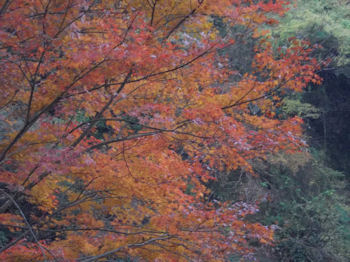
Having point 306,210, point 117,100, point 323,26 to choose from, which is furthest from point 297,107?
point 117,100

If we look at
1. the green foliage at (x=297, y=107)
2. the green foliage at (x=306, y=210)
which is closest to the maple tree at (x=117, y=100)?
the green foliage at (x=306, y=210)

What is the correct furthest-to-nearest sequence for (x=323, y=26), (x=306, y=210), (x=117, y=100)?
(x=323, y=26) → (x=306, y=210) → (x=117, y=100)

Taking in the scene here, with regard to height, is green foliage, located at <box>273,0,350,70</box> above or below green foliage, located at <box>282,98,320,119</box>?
above

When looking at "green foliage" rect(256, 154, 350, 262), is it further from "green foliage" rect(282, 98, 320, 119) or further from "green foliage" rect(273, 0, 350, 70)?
"green foliage" rect(273, 0, 350, 70)

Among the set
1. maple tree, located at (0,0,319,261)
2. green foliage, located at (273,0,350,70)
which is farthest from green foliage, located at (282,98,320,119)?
maple tree, located at (0,0,319,261)

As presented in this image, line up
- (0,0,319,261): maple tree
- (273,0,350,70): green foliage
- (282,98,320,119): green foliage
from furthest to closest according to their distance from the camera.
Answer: (282,98,320,119): green foliage
(273,0,350,70): green foliage
(0,0,319,261): maple tree

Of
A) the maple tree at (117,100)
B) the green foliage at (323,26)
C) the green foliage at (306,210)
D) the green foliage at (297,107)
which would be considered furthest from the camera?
the green foliage at (297,107)

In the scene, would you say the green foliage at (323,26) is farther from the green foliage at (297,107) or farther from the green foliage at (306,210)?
the green foliage at (306,210)

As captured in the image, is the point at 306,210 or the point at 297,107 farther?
the point at 297,107

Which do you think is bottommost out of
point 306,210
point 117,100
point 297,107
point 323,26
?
point 306,210

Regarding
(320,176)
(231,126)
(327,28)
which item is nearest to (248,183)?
(320,176)

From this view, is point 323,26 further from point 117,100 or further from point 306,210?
point 117,100

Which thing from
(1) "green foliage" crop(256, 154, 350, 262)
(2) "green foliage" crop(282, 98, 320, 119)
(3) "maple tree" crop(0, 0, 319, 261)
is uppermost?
(3) "maple tree" crop(0, 0, 319, 261)

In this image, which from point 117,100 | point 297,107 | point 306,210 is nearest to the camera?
point 117,100
